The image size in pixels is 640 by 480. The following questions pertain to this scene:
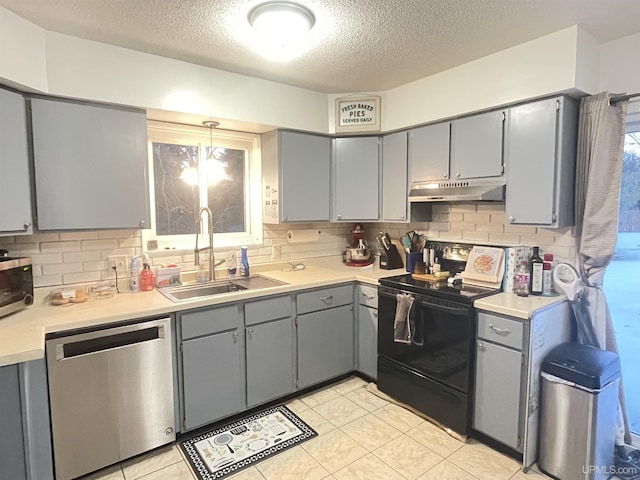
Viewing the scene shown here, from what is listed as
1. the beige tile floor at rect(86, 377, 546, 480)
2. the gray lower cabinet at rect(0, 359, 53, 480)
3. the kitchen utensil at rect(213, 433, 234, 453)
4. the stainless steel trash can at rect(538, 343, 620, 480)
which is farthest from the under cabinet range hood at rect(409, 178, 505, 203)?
the gray lower cabinet at rect(0, 359, 53, 480)

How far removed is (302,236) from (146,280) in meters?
1.43

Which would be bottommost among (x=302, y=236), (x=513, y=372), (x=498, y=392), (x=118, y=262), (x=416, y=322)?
(x=498, y=392)

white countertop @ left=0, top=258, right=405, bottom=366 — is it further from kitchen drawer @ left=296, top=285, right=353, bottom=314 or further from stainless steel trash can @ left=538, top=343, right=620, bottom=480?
stainless steel trash can @ left=538, top=343, right=620, bottom=480

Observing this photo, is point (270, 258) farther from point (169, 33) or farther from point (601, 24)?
point (601, 24)

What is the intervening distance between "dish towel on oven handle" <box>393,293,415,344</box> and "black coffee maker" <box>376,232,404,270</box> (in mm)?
719

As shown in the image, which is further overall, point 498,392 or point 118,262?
point 118,262

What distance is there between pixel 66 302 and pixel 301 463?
1.69 metres

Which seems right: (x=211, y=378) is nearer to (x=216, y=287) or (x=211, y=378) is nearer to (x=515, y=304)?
(x=216, y=287)

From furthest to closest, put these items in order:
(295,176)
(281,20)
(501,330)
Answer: (295,176), (501,330), (281,20)

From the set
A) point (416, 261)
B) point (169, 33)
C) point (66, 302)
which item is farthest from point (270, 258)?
point (169, 33)

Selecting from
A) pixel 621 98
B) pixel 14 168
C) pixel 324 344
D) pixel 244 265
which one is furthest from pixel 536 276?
pixel 14 168

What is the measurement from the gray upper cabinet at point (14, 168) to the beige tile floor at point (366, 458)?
1.46 m

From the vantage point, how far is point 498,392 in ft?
7.16

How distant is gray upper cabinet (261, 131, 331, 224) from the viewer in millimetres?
3037
